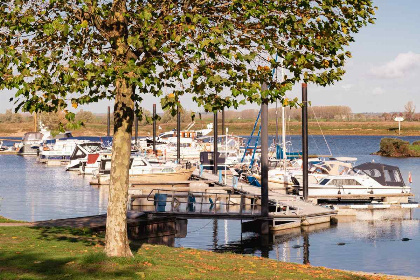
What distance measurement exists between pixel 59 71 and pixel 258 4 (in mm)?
4639

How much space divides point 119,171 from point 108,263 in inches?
86.9

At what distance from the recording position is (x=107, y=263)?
1494 cm

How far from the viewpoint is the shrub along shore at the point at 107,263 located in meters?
14.1

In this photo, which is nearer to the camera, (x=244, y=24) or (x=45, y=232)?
(x=244, y=24)

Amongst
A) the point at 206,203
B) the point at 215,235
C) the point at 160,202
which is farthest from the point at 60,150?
the point at 206,203

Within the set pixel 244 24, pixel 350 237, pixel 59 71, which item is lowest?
pixel 350 237

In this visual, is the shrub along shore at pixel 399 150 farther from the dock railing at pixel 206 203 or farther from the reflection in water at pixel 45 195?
the dock railing at pixel 206 203

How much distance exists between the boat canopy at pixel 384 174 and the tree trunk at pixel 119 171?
3427 centimetres

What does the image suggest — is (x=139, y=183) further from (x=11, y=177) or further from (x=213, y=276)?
(x=213, y=276)

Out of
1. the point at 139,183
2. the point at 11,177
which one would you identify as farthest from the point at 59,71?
the point at 11,177

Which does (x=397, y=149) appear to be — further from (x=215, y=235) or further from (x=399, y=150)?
(x=215, y=235)

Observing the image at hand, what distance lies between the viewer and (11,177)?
236 feet

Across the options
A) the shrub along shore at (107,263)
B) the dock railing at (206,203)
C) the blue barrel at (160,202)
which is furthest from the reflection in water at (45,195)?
the shrub along shore at (107,263)

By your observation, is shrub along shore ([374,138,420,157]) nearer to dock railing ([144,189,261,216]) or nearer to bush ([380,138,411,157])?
bush ([380,138,411,157])
